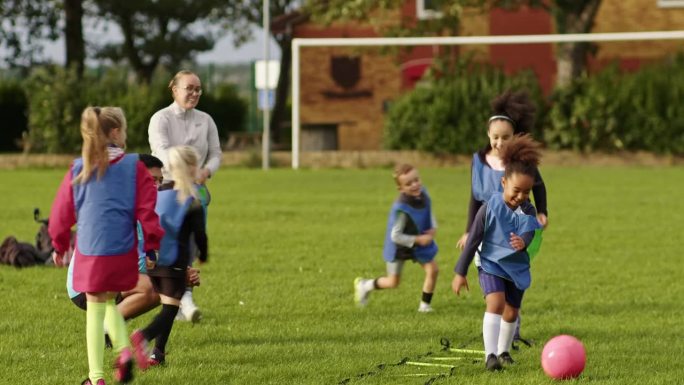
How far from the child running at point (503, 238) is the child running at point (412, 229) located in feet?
8.27

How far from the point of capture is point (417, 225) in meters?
10.9

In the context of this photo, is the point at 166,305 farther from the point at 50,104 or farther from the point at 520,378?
the point at 50,104

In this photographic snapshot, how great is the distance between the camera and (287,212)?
20766 millimetres

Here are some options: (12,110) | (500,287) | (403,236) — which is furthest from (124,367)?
(12,110)

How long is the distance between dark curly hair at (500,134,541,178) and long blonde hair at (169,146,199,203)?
6.31ft

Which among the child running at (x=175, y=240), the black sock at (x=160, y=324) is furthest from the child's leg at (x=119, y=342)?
the child running at (x=175, y=240)

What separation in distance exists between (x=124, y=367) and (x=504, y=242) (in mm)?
2476

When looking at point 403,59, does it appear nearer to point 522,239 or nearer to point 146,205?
point 522,239

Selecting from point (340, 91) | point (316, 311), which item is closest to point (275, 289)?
point (316, 311)

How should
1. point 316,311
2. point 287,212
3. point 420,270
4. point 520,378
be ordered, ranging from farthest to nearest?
point 287,212 < point 420,270 < point 316,311 < point 520,378

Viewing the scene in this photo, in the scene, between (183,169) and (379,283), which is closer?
(183,169)

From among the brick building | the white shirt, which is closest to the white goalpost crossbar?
the brick building

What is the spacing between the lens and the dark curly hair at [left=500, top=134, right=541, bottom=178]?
315 inches

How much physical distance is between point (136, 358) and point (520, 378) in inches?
90.6
